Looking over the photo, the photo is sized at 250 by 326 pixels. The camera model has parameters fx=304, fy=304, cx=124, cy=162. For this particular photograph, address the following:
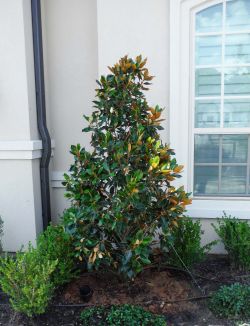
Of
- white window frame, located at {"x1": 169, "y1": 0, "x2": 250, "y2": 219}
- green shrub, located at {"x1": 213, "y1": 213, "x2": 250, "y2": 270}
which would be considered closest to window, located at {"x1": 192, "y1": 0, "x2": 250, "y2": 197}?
white window frame, located at {"x1": 169, "y1": 0, "x2": 250, "y2": 219}

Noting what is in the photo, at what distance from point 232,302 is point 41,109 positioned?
286 cm

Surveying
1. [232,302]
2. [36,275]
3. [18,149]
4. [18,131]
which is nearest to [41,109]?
[18,131]

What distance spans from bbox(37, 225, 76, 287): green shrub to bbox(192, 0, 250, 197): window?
5.70ft

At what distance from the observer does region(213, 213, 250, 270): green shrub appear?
311 centimetres

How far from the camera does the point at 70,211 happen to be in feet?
8.61

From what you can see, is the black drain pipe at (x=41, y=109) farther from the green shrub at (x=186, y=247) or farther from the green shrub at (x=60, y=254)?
the green shrub at (x=186, y=247)

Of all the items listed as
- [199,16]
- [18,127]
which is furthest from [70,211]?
[199,16]

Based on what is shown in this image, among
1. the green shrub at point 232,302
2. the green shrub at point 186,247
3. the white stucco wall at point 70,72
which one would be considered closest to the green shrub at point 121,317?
the green shrub at point 232,302

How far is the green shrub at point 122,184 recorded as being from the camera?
249cm

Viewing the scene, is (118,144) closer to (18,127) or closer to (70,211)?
(70,211)

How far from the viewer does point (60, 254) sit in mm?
2793

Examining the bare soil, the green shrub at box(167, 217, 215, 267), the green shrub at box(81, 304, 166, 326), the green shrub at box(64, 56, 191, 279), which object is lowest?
the bare soil

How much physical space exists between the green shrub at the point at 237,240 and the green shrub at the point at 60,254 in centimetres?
162

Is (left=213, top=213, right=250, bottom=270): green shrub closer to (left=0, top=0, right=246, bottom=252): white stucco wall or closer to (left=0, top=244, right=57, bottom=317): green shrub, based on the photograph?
(left=0, top=0, right=246, bottom=252): white stucco wall
